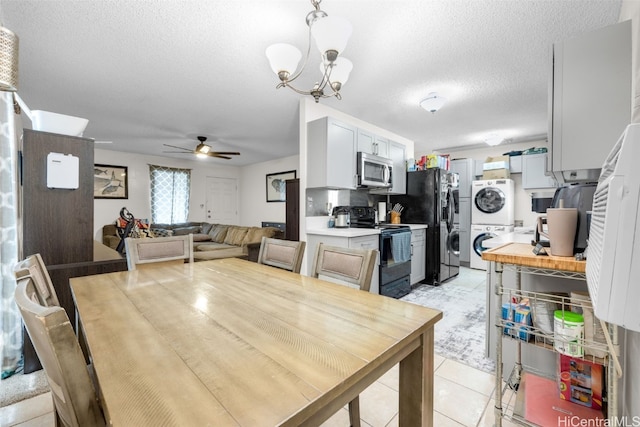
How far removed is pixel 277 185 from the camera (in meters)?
6.71

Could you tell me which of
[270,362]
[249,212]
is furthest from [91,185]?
[249,212]

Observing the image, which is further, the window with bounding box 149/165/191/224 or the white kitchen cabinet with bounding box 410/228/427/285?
the window with bounding box 149/165/191/224

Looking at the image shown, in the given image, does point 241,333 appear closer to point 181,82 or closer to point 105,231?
point 181,82

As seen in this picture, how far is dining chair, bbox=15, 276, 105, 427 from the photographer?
0.54m

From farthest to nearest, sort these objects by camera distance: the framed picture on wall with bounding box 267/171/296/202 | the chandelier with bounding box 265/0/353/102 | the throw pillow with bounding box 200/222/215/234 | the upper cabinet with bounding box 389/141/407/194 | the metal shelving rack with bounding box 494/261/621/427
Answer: the framed picture on wall with bounding box 267/171/296/202
the throw pillow with bounding box 200/222/215/234
the upper cabinet with bounding box 389/141/407/194
the chandelier with bounding box 265/0/353/102
the metal shelving rack with bounding box 494/261/621/427

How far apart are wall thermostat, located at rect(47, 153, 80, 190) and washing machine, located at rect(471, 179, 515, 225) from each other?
561 cm

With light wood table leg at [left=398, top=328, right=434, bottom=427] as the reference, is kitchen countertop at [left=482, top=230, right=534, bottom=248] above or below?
above

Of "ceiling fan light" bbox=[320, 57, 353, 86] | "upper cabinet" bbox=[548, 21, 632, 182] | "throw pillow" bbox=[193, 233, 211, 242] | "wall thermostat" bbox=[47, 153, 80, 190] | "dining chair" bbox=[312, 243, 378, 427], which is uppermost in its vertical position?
"ceiling fan light" bbox=[320, 57, 353, 86]

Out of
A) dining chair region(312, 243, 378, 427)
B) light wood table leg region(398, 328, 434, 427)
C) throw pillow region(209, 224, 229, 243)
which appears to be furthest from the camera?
throw pillow region(209, 224, 229, 243)

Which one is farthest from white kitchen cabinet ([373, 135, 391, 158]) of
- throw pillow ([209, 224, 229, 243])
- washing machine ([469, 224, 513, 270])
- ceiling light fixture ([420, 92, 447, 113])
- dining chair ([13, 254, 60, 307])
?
throw pillow ([209, 224, 229, 243])

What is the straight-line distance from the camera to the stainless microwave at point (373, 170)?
11.6 ft

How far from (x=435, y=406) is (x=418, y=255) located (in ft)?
8.36

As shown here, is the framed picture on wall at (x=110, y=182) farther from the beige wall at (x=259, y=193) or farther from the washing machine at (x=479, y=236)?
the washing machine at (x=479, y=236)

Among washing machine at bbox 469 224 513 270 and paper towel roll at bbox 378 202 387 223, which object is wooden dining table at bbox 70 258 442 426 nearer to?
paper towel roll at bbox 378 202 387 223
